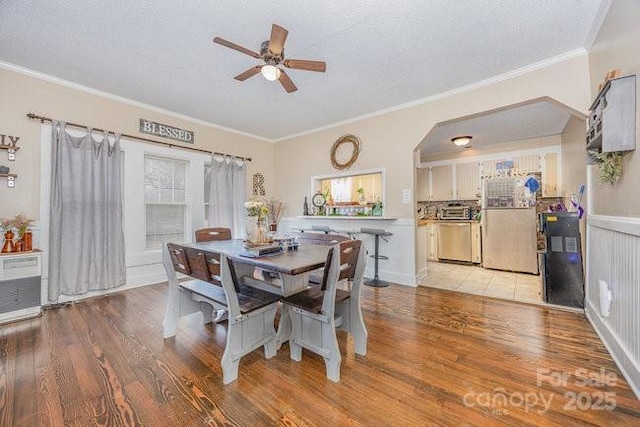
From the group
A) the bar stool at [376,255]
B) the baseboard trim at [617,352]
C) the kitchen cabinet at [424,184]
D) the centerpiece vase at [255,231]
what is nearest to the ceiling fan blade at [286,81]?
the centerpiece vase at [255,231]

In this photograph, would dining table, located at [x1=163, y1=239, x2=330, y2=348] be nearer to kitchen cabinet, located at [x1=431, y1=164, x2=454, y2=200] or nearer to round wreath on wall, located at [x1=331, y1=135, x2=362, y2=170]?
round wreath on wall, located at [x1=331, y1=135, x2=362, y2=170]

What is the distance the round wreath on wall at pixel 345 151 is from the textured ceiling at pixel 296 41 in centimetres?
90

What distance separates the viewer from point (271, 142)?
18.2 feet

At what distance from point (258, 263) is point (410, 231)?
2.67m

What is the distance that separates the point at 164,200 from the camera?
13.4 ft

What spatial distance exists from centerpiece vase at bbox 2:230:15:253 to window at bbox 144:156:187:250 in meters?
1.39

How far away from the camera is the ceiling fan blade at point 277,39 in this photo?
1.87m

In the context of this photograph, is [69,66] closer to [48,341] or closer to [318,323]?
[48,341]

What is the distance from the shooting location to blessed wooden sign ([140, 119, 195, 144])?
3.78 metres

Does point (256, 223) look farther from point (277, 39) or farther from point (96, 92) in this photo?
point (96, 92)

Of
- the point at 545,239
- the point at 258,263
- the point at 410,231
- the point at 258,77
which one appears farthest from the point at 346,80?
the point at 545,239

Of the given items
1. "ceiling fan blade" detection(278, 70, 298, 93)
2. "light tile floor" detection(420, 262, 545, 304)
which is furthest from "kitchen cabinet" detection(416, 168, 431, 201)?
"ceiling fan blade" detection(278, 70, 298, 93)

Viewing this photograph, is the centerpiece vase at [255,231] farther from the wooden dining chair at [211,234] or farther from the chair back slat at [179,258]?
the wooden dining chair at [211,234]

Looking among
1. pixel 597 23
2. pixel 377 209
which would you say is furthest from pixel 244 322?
pixel 597 23
